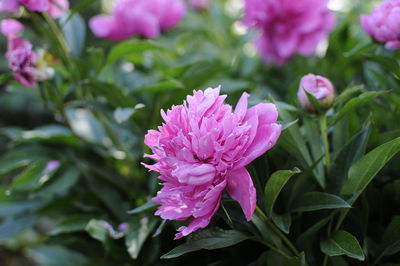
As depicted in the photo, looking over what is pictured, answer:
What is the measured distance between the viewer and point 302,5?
1096mm

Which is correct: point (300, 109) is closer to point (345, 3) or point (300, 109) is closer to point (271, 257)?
point (271, 257)

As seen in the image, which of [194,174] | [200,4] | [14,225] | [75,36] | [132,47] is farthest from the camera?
[200,4]

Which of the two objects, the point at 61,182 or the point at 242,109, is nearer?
the point at 242,109

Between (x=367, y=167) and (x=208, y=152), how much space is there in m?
0.22

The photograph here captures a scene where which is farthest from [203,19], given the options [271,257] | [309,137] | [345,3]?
[271,257]

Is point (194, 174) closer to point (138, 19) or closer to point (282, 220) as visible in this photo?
point (282, 220)

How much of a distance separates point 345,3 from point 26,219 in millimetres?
1469

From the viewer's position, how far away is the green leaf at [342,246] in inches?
22.0

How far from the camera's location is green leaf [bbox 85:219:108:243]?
2.47ft

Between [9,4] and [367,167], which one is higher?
[9,4]

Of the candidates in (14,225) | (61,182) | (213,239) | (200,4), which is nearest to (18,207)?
(14,225)

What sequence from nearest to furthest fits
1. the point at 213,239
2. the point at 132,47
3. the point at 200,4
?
the point at 213,239 → the point at 132,47 → the point at 200,4

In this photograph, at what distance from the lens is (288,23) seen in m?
1.13

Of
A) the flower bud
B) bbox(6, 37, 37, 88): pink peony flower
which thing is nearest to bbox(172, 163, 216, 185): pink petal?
the flower bud
